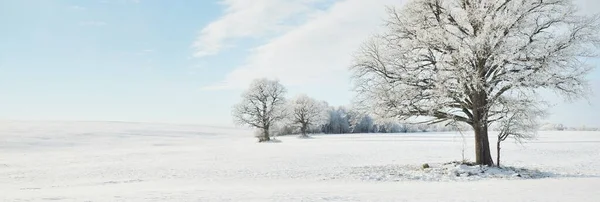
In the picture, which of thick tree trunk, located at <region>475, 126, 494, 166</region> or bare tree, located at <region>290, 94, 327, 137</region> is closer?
thick tree trunk, located at <region>475, 126, 494, 166</region>

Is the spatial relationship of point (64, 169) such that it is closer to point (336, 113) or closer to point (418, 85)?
point (418, 85)

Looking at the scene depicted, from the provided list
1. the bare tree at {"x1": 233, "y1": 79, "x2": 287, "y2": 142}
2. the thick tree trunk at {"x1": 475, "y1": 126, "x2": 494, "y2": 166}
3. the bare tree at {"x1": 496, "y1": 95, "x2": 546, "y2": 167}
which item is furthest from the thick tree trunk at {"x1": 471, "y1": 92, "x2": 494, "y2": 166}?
the bare tree at {"x1": 233, "y1": 79, "x2": 287, "y2": 142}

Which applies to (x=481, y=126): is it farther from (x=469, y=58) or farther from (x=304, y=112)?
(x=304, y=112)

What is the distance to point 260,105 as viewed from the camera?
63188 millimetres

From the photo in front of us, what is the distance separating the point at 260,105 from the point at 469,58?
46.6 m

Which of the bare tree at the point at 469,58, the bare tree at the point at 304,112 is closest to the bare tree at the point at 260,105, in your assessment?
the bare tree at the point at 304,112

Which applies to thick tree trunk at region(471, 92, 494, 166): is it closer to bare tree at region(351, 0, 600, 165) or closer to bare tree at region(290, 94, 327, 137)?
bare tree at region(351, 0, 600, 165)

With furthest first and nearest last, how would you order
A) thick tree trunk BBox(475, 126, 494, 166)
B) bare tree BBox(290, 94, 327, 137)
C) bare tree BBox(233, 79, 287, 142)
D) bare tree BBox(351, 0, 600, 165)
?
bare tree BBox(290, 94, 327, 137), bare tree BBox(233, 79, 287, 142), thick tree trunk BBox(475, 126, 494, 166), bare tree BBox(351, 0, 600, 165)

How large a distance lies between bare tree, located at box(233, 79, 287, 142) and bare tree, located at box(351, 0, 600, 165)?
42.0 metres

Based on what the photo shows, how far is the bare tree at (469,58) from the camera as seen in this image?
18.5 meters

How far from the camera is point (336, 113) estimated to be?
370 ft

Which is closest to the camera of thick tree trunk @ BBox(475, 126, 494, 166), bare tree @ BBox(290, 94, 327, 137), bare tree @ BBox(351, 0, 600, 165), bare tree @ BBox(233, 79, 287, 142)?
bare tree @ BBox(351, 0, 600, 165)

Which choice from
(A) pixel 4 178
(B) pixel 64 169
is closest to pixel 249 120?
(B) pixel 64 169

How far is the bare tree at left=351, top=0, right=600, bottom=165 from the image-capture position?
60.7 ft
